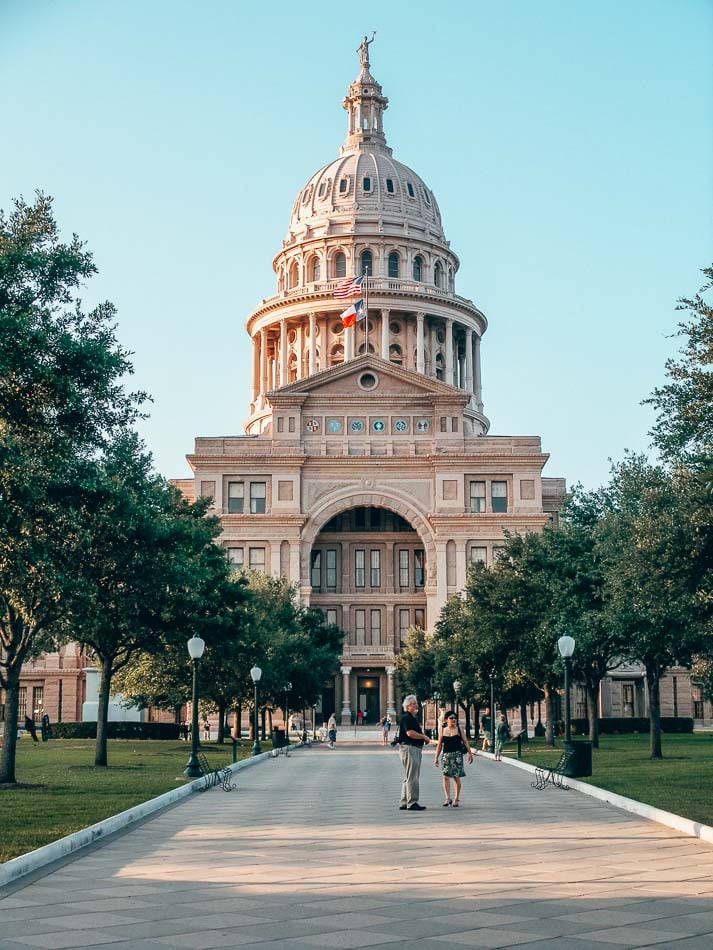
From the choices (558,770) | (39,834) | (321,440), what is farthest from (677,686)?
(39,834)

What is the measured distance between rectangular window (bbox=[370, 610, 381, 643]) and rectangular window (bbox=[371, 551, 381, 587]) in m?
2.35

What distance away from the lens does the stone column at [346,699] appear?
93.2 m

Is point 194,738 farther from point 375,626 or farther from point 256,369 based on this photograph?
point 256,369

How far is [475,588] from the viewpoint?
54438mm

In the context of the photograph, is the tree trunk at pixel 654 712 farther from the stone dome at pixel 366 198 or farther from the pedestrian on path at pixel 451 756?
the stone dome at pixel 366 198

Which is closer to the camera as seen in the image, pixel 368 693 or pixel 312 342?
pixel 368 693

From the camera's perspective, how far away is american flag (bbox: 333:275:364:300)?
10738 cm

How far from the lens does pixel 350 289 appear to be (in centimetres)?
10781

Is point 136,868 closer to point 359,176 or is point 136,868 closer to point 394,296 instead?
point 394,296

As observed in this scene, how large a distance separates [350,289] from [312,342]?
9.66m

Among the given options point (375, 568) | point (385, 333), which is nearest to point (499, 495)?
point (375, 568)

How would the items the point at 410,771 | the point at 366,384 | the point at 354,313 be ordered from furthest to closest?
the point at 354,313 < the point at 366,384 < the point at 410,771

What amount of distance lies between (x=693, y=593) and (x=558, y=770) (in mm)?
6494

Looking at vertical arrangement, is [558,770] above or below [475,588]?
below
